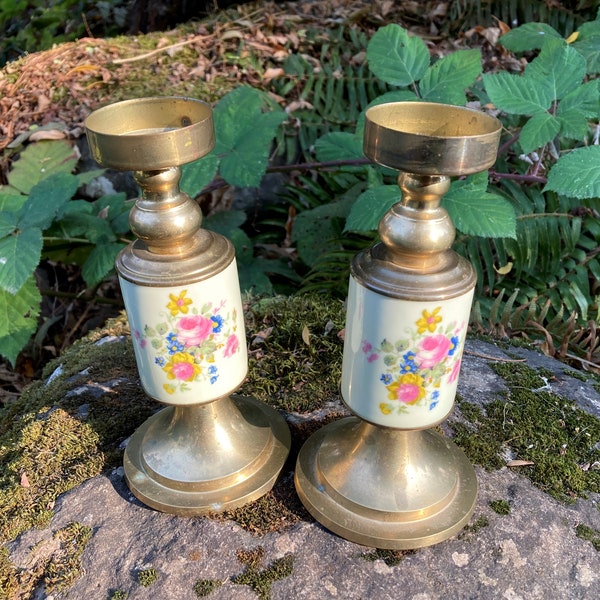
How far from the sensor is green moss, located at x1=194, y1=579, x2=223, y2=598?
124cm

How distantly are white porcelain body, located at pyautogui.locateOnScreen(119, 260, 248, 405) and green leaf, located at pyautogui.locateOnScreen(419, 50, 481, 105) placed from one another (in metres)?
1.02

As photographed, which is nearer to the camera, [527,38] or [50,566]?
[50,566]

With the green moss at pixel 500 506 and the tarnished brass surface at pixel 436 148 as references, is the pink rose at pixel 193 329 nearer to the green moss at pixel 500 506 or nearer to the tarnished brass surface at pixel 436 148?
the tarnished brass surface at pixel 436 148

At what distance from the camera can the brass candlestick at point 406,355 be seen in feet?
3.58

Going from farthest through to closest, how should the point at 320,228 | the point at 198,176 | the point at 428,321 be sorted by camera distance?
the point at 320,228
the point at 198,176
the point at 428,321

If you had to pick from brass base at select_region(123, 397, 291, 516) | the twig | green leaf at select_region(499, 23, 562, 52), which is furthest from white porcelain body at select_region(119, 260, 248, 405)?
the twig

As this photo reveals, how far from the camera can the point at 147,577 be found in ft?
4.16

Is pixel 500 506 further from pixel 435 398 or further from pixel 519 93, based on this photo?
pixel 519 93

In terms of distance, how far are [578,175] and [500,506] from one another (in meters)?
1.00

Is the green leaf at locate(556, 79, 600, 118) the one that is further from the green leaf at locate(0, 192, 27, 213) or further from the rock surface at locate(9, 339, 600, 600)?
the green leaf at locate(0, 192, 27, 213)

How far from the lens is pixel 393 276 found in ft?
3.78

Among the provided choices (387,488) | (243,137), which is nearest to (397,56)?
(243,137)

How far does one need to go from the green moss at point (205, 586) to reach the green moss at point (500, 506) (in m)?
0.69

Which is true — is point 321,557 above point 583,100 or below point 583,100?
below
